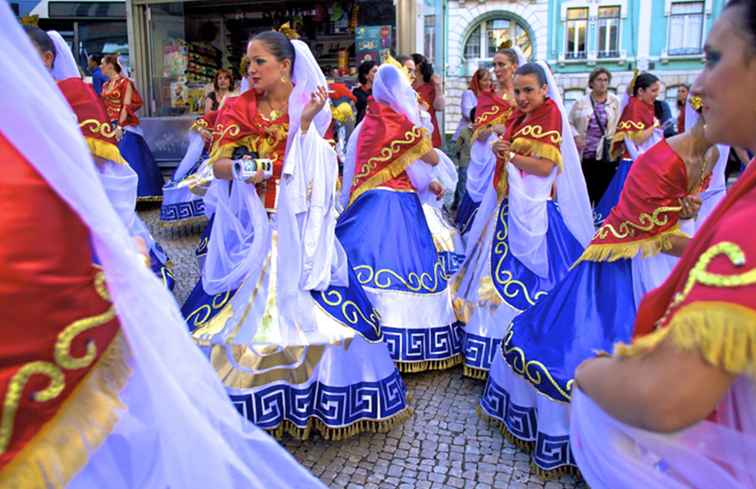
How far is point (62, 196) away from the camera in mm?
1080

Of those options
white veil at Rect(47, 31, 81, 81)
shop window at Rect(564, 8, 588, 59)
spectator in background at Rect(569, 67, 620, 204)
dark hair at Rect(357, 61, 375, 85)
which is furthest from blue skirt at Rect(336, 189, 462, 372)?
shop window at Rect(564, 8, 588, 59)

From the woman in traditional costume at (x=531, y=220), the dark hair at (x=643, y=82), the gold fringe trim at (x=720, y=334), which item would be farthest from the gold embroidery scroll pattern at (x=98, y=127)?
the dark hair at (x=643, y=82)

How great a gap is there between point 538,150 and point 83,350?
2797mm

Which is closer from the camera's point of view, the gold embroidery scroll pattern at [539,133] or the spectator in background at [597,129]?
the gold embroidery scroll pattern at [539,133]

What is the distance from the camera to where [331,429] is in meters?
2.75

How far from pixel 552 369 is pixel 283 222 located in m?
1.30

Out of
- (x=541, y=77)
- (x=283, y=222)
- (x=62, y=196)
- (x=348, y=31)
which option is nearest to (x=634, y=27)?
(x=348, y=31)

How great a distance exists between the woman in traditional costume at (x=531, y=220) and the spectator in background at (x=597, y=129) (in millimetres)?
3546

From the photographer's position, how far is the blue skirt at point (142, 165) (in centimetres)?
759

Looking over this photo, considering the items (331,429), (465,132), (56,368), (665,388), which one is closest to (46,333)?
(56,368)

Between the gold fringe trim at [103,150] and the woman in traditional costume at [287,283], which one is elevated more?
the gold fringe trim at [103,150]

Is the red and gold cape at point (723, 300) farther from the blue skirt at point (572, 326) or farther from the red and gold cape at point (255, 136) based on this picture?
the red and gold cape at point (255, 136)

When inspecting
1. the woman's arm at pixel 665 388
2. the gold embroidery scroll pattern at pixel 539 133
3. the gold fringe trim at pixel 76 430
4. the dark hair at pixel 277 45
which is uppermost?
the dark hair at pixel 277 45

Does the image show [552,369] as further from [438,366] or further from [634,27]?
[634,27]
